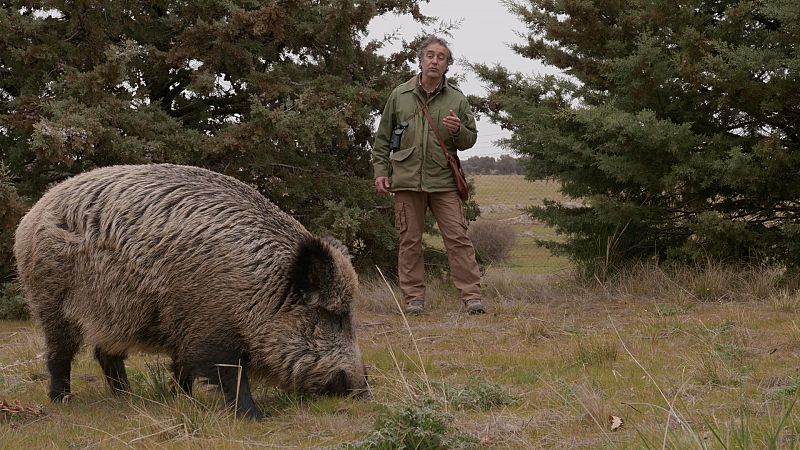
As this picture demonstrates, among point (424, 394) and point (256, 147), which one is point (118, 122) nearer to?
point (256, 147)

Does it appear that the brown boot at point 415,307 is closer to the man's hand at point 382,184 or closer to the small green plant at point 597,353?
the man's hand at point 382,184

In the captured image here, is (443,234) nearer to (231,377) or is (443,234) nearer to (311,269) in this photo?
(311,269)

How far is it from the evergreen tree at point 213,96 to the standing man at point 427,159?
1.91 m

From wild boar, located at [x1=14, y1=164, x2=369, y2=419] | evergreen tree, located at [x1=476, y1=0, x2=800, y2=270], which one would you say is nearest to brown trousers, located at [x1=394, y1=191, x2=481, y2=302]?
evergreen tree, located at [x1=476, y1=0, x2=800, y2=270]

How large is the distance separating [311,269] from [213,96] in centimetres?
731


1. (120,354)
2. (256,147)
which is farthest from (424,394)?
(256,147)

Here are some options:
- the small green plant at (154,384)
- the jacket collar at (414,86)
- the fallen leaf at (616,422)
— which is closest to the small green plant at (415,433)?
the fallen leaf at (616,422)

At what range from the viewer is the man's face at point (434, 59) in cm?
834

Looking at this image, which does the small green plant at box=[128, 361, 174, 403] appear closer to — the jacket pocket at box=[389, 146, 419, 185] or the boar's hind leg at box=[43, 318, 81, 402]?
the boar's hind leg at box=[43, 318, 81, 402]

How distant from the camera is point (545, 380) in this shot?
568cm

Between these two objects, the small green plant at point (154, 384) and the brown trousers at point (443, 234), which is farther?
the brown trousers at point (443, 234)

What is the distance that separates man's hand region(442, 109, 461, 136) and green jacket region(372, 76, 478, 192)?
26cm

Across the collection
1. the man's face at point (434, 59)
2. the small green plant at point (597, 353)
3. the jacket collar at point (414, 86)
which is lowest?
the small green plant at point (597, 353)

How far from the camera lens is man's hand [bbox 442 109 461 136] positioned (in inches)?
324
